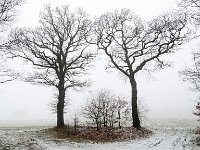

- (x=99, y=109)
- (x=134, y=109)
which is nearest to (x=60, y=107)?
(x=99, y=109)

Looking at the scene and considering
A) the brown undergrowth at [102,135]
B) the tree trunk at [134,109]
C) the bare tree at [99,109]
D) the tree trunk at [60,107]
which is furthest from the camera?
the tree trunk at [60,107]

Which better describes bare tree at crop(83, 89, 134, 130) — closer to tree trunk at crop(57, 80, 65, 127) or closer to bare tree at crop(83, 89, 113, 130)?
bare tree at crop(83, 89, 113, 130)

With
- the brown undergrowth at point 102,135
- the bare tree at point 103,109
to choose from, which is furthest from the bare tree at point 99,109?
the brown undergrowth at point 102,135

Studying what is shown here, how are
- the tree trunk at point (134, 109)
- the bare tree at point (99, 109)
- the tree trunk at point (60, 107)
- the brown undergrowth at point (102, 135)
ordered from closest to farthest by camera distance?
the brown undergrowth at point (102, 135), the tree trunk at point (134, 109), the bare tree at point (99, 109), the tree trunk at point (60, 107)

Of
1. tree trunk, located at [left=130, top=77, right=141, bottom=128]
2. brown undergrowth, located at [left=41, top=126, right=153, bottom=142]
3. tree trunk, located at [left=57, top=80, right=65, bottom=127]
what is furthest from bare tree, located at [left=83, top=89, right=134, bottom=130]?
brown undergrowth, located at [left=41, top=126, right=153, bottom=142]

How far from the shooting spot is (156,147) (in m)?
19.3

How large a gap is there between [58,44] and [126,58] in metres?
8.21

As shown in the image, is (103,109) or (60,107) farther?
(103,109)

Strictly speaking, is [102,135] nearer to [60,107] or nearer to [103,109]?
[103,109]

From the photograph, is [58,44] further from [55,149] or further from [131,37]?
[55,149]

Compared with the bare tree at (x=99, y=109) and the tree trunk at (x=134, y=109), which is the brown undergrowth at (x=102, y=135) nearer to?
the tree trunk at (x=134, y=109)

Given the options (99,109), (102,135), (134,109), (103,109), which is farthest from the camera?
(103,109)

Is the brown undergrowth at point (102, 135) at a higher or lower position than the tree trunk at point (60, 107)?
lower

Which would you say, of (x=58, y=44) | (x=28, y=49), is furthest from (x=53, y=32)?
(x=28, y=49)
